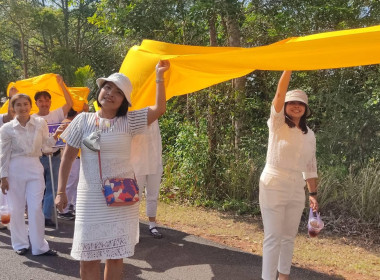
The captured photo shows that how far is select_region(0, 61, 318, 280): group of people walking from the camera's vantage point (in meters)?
3.30

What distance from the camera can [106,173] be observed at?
3.29 m

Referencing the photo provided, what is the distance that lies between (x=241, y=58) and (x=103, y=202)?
168 cm

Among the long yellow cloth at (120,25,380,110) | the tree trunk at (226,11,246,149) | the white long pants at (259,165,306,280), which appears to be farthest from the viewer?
the tree trunk at (226,11,246,149)

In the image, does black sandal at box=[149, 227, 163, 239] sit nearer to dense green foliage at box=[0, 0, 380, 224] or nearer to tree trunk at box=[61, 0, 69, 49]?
dense green foliage at box=[0, 0, 380, 224]

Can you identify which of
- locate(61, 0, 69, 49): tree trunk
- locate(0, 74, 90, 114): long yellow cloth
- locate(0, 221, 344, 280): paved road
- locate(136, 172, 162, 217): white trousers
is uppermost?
locate(61, 0, 69, 49): tree trunk

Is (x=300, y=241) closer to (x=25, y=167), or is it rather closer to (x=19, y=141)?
(x=25, y=167)

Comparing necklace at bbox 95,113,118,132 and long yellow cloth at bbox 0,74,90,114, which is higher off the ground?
long yellow cloth at bbox 0,74,90,114

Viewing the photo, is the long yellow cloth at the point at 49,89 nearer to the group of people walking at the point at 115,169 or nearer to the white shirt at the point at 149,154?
the group of people walking at the point at 115,169

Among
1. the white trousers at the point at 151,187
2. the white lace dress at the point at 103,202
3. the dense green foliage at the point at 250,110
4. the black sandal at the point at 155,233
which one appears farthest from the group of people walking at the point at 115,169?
the dense green foliage at the point at 250,110

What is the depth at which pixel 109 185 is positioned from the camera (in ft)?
10.7

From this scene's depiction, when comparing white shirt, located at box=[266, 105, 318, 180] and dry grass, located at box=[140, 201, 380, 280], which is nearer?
white shirt, located at box=[266, 105, 318, 180]

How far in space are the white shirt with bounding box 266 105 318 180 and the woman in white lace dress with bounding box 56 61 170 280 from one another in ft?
3.65

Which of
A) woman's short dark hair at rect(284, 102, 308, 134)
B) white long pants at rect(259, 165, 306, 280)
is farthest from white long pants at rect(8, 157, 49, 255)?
woman's short dark hair at rect(284, 102, 308, 134)

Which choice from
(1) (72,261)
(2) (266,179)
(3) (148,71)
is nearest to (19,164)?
(1) (72,261)
